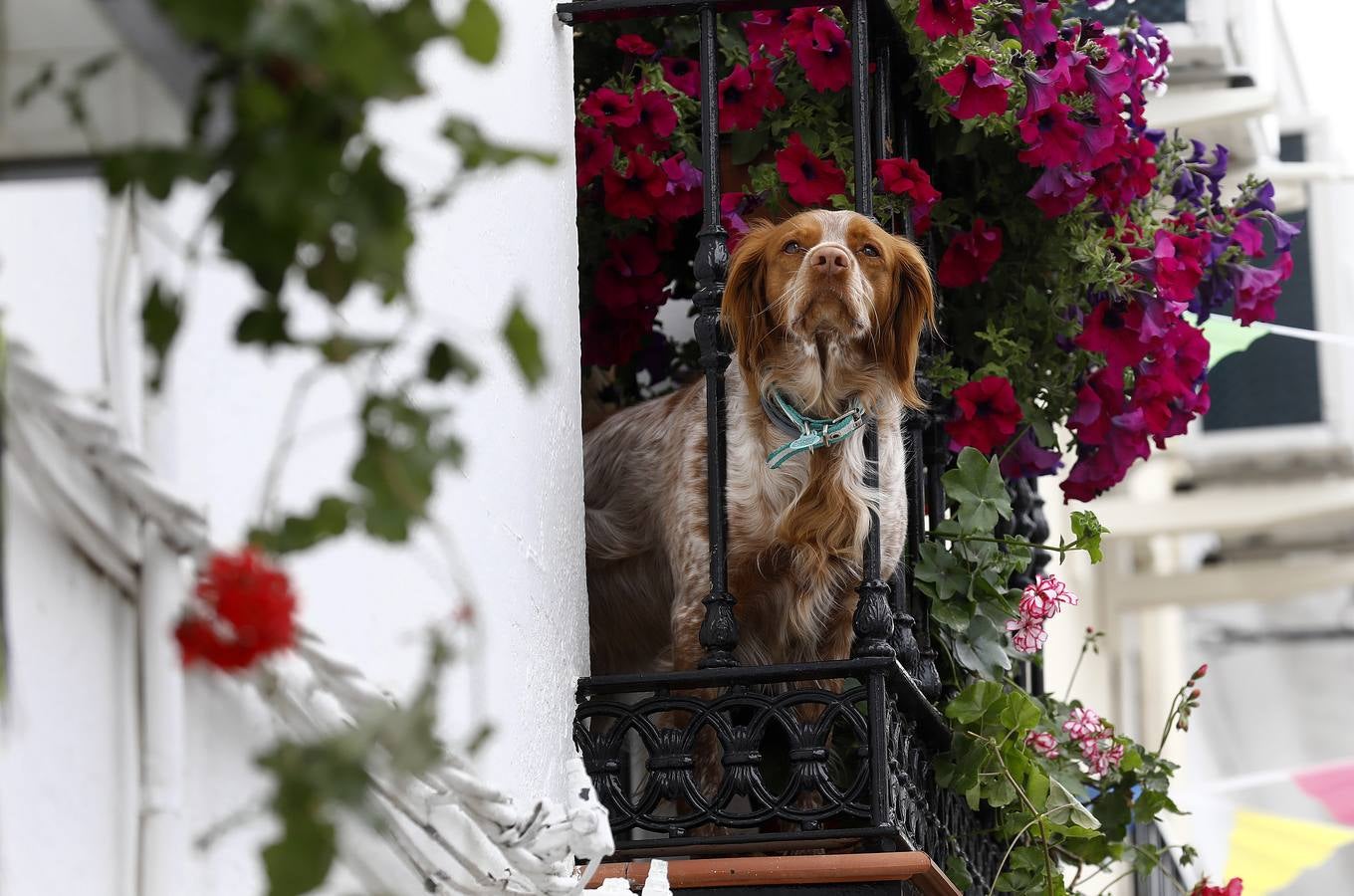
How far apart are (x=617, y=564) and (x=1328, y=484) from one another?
908 cm

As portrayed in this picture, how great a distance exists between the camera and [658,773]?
3400 millimetres

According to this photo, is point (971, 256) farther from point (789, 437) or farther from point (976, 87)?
point (789, 437)

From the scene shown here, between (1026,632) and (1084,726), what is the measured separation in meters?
0.47

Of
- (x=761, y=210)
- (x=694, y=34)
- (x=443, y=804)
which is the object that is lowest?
(x=443, y=804)

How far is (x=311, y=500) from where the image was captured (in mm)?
1975

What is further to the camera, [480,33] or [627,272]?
[627,272]

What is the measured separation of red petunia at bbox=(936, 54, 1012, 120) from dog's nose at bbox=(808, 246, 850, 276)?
40 cm

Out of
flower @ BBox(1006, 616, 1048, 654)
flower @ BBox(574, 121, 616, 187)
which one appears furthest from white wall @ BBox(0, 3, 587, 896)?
flower @ BBox(1006, 616, 1048, 654)

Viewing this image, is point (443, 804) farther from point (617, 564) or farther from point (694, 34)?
point (694, 34)

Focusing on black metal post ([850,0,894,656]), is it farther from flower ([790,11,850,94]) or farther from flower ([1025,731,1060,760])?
flower ([1025,731,1060,760])

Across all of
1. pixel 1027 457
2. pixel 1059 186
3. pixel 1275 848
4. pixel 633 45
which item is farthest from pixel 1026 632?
pixel 1275 848

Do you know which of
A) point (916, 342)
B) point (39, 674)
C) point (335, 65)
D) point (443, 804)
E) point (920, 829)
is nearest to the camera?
point (335, 65)

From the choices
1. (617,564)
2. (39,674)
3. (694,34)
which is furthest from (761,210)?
(39,674)

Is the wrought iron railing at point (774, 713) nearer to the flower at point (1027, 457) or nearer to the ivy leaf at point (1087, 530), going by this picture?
the ivy leaf at point (1087, 530)
